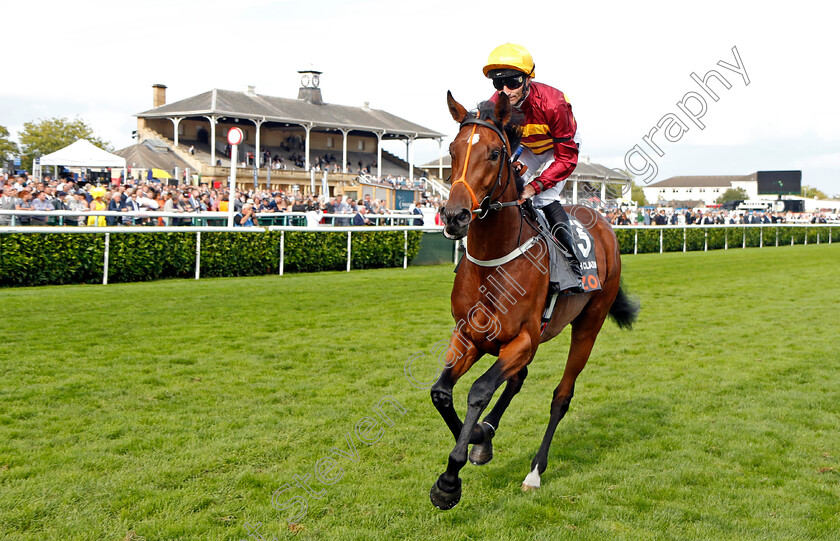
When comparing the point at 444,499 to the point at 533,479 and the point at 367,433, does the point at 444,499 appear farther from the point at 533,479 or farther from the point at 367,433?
the point at 367,433

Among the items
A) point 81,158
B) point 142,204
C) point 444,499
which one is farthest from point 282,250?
point 444,499

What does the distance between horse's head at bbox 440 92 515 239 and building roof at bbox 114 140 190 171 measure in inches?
1061

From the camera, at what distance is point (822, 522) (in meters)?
3.22

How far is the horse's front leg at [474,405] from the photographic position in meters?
3.10

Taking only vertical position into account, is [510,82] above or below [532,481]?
above

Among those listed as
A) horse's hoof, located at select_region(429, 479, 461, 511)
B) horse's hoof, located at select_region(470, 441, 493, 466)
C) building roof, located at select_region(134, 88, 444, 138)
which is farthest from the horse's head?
building roof, located at select_region(134, 88, 444, 138)

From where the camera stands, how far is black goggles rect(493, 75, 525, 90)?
3752mm

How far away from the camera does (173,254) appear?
11.8 metres

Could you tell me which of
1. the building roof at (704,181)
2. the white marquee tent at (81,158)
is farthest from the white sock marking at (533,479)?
the building roof at (704,181)

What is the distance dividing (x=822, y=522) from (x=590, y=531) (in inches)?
42.2

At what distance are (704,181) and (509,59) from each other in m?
126

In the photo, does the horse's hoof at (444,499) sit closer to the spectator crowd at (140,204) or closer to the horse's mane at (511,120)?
the horse's mane at (511,120)

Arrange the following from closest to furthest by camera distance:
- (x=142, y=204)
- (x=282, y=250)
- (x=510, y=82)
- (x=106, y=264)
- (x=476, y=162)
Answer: (x=476, y=162) → (x=510, y=82) → (x=106, y=264) → (x=282, y=250) → (x=142, y=204)

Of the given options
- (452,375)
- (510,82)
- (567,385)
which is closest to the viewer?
(452,375)
